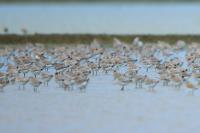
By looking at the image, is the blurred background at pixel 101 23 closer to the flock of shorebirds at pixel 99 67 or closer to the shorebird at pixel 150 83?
the flock of shorebirds at pixel 99 67

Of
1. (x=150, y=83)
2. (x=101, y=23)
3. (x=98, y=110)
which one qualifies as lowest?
(x=98, y=110)

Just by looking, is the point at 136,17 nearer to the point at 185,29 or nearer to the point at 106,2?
the point at 185,29

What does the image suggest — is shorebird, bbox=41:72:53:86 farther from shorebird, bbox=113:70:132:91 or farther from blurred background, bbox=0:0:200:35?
blurred background, bbox=0:0:200:35

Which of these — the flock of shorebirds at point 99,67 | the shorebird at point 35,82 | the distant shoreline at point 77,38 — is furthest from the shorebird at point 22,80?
the distant shoreline at point 77,38

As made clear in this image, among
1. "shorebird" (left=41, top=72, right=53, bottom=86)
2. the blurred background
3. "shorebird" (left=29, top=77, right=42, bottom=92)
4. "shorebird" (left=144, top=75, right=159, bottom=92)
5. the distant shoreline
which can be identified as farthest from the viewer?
the blurred background

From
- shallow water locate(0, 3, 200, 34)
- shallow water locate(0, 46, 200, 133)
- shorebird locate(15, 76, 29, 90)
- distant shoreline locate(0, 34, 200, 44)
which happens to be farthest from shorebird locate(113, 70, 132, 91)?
shallow water locate(0, 3, 200, 34)

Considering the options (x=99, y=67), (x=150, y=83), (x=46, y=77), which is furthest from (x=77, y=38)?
(x=150, y=83)

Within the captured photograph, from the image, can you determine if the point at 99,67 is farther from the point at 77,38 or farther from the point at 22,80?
the point at 77,38

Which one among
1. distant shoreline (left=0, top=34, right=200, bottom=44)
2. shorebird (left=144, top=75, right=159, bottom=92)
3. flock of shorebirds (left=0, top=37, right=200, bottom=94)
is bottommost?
shorebird (left=144, top=75, right=159, bottom=92)
